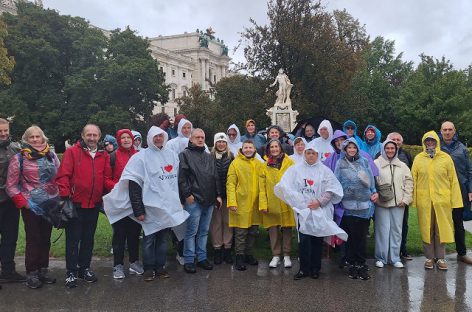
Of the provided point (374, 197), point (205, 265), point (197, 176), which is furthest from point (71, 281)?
point (374, 197)

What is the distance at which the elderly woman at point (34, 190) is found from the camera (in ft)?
16.7

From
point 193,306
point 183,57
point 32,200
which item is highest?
point 183,57

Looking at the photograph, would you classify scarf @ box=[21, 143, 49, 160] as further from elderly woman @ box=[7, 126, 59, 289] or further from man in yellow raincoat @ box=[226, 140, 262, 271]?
man in yellow raincoat @ box=[226, 140, 262, 271]

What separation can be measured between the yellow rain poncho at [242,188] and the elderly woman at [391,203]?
70.7 inches

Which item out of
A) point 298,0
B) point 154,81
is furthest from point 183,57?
point 298,0

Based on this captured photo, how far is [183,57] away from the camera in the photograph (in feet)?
301

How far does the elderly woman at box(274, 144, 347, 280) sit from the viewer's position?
539cm

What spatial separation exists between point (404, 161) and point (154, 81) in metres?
38.6

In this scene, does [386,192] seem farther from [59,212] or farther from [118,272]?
[59,212]

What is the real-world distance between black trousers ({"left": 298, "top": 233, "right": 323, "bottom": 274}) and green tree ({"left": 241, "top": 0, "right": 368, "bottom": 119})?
71.2 feet

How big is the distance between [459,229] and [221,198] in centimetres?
361

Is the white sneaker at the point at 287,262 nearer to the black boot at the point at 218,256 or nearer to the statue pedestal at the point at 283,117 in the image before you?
the black boot at the point at 218,256

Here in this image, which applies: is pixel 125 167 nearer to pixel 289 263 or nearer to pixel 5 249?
pixel 5 249

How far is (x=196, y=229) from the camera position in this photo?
5.89 m
